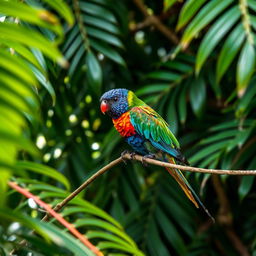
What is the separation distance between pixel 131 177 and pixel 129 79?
0.75 m

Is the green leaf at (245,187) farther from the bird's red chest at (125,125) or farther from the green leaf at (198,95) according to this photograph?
the bird's red chest at (125,125)

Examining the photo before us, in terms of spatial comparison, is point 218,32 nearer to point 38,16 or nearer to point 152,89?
point 152,89

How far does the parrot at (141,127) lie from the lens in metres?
2.83

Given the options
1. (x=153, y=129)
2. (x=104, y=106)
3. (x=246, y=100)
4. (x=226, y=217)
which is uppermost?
(x=104, y=106)

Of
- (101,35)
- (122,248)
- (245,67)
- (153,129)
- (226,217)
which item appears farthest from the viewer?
(226,217)

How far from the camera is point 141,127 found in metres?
2.88

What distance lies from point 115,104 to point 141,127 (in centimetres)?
24

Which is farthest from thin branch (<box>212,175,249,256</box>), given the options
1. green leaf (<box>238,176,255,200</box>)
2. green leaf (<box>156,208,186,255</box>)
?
green leaf (<box>238,176,255,200</box>)

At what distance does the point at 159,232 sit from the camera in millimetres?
3785

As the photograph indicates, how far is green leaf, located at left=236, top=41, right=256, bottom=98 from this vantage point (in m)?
2.46

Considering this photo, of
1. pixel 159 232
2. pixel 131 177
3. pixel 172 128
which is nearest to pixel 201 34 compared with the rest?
pixel 172 128

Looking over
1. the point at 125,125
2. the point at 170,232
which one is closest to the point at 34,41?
the point at 125,125

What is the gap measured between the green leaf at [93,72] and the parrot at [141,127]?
0.13m

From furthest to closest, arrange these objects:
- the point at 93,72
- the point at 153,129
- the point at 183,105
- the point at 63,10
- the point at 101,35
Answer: the point at 183,105 → the point at 101,35 → the point at 93,72 → the point at 153,129 → the point at 63,10
